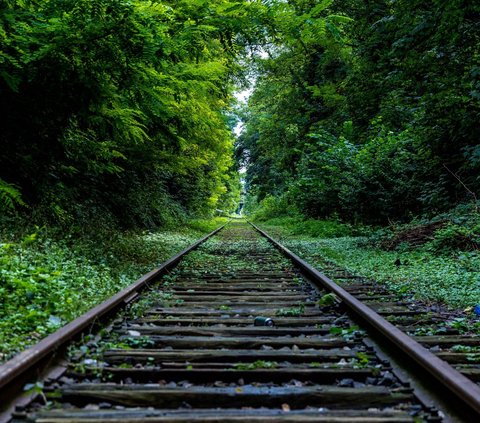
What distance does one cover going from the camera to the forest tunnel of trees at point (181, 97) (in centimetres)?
548

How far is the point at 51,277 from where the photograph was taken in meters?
4.89

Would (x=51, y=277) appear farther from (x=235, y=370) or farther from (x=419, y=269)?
(x=419, y=269)

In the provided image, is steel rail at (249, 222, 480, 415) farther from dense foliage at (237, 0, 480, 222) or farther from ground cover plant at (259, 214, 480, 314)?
dense foliage at (237, 0, 480, 222)

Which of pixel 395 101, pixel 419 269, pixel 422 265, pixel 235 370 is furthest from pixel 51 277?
pixel 395 101

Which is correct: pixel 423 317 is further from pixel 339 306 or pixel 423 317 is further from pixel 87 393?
pixel 87 393

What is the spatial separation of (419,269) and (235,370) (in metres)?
5.27

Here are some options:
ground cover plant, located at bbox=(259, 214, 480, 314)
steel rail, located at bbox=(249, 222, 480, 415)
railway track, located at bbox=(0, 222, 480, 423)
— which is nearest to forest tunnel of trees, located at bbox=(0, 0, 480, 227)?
ground cover plant, located at bbox=(259, 214, 480, 314)

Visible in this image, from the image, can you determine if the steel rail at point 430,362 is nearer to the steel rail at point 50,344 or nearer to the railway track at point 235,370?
the railway track at point 235,370

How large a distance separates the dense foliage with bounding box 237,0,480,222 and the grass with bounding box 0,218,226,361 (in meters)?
4.38

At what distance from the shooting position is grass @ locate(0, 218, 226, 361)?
3.58m

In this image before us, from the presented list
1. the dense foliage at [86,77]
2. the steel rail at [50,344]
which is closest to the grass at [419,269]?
the steel rail at [50,344]

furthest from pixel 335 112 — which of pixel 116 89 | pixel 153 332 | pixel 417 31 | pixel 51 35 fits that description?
pixel 153 332

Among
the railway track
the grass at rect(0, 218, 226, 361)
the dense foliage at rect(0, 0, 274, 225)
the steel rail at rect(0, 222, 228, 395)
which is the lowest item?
the railway track

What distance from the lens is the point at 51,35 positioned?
17.8 feet
